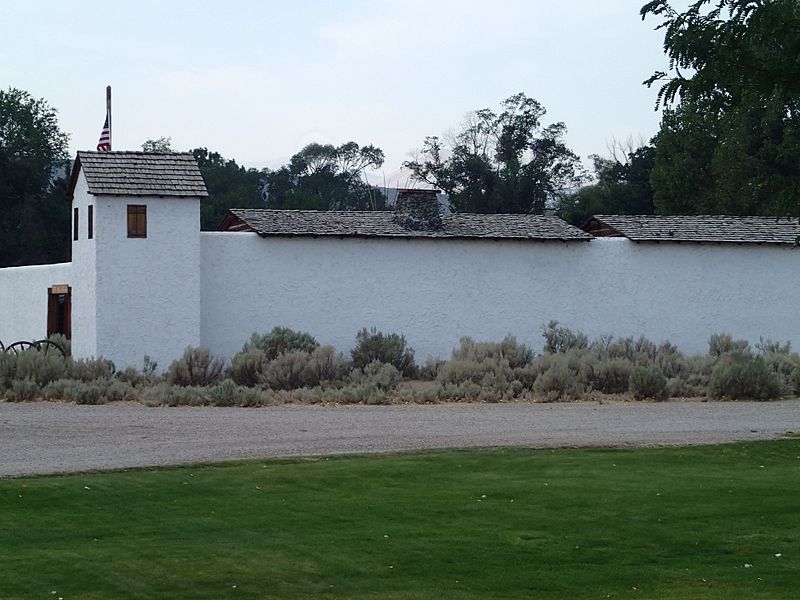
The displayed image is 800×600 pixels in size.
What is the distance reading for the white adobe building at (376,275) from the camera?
26.4 meters

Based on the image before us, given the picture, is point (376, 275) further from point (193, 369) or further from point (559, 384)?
point (559, 384)

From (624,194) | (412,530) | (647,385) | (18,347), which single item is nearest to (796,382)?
(647,385)

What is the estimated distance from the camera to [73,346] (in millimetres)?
27859

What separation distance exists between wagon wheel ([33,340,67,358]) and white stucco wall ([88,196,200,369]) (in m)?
0.87

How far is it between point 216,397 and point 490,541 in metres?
13.4

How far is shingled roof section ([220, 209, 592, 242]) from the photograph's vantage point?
28453 mm

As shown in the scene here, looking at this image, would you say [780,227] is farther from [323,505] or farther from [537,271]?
[323,505]

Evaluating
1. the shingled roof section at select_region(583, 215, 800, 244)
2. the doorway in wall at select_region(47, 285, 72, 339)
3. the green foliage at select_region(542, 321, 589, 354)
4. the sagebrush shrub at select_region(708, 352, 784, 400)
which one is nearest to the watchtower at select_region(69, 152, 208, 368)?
the doorway in wall at select_region(47, 285, 72, 339)

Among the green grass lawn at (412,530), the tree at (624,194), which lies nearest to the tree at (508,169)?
the tree at (624,194)

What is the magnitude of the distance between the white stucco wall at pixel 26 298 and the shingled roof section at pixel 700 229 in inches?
524

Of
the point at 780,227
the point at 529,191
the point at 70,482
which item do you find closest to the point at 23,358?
the point at 70,482

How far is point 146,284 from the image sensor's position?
2636cm

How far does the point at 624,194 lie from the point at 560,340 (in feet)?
104

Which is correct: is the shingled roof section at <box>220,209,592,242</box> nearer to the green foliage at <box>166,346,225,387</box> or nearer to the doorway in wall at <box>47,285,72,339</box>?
the green foliage at <box>166,346,225,387</box>
